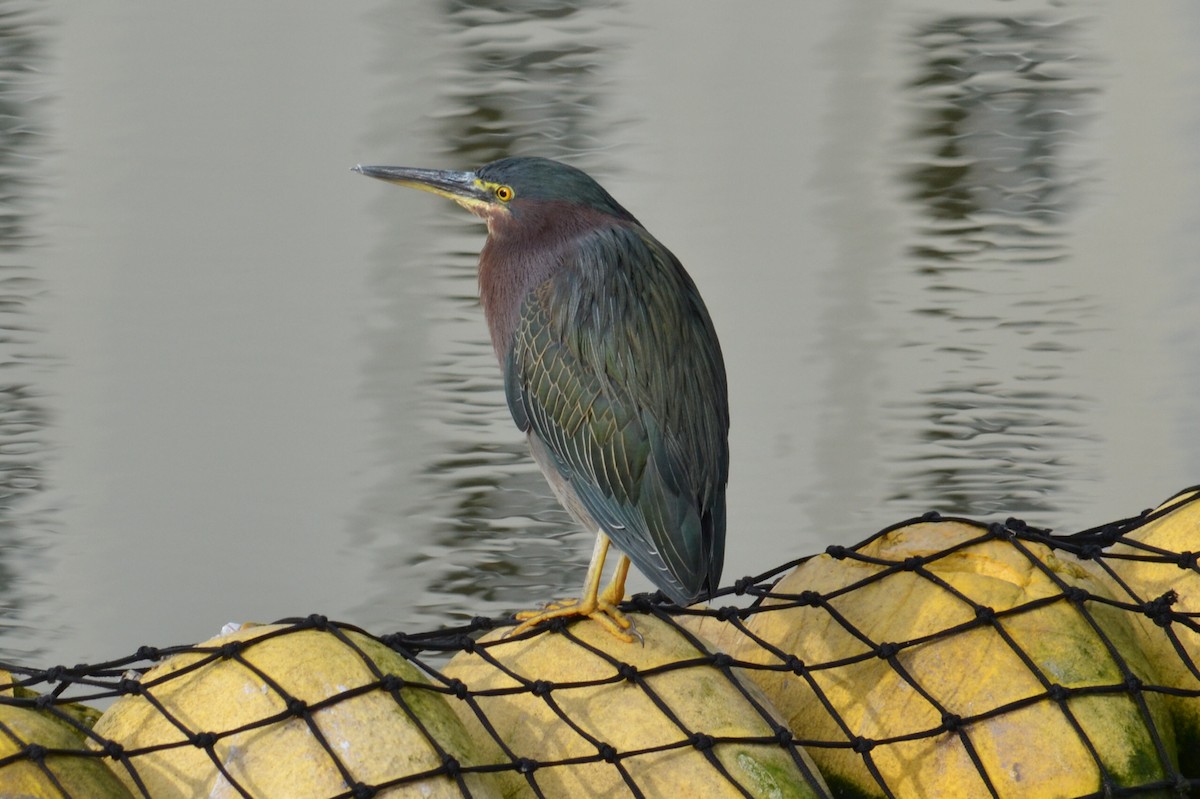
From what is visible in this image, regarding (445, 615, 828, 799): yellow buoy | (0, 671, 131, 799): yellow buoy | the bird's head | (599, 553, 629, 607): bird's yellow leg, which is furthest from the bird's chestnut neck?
(0, 671, 131, 799): yellow buoy

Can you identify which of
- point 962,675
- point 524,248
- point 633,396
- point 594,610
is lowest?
point 962,675

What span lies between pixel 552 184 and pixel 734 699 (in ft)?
2.50

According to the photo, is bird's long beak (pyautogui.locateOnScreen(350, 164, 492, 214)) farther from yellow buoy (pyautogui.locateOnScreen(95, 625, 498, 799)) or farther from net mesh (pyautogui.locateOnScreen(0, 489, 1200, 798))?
yellow buoy (pyautogui.locateOnScreen(95, 625, 498, 799))

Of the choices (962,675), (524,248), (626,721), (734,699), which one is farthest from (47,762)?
(962,675)

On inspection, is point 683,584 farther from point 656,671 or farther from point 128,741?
point 128,741

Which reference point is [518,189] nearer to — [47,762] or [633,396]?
[633,396]

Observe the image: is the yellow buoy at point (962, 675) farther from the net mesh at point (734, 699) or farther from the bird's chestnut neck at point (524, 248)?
the bird's chestnut neck at point (524, 248)

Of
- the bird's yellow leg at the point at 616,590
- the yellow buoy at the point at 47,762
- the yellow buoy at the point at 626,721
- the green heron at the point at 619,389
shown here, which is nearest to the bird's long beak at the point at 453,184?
the green heron at the point at 619,389

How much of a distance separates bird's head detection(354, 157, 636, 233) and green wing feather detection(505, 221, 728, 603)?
3.0 inches

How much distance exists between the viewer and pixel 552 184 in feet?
6.93

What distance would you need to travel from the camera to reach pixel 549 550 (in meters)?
3.58

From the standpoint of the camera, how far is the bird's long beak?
2.18 m

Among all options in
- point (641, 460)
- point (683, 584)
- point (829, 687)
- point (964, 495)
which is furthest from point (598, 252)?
point (964, 495)

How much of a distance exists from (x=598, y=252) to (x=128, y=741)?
0.86m
